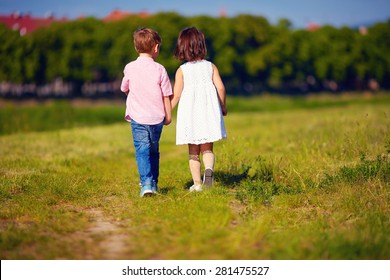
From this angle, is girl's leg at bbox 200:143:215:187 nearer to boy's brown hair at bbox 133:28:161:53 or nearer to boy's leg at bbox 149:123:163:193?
boy's leg at bbox 149:123:163:193

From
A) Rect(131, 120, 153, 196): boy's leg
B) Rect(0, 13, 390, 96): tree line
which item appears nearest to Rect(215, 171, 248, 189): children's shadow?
Rect(131, 120, 153, 196): boy's leg

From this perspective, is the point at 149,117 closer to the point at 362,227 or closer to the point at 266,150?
the point at 362,227

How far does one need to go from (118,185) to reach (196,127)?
58.4 inches

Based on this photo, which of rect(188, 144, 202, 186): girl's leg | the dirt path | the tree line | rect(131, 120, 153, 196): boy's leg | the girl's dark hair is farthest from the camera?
the tree line

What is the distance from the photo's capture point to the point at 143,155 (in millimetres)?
6227

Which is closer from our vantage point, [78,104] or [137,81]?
[137,81]

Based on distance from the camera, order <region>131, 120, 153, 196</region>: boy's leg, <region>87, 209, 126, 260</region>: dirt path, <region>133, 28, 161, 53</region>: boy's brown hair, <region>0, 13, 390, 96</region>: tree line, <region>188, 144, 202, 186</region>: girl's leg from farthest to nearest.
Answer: <region>0, 13, 390, 96</region>: tree line < <region>188, 144, 202, 186</region>: girl's leg < <region>133, 28, 161, 53</region>: boy's brown hair < <region>131, 120, 153, 196</region>: boy's leg < <region>87, 209, 126, 260</region>: dirt path

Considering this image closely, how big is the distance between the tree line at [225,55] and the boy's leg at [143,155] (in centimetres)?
4618

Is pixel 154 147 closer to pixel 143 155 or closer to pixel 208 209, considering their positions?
pixel 143 155

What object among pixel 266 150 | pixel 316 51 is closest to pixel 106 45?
pixel 316 51

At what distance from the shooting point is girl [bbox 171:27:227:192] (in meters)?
6.43

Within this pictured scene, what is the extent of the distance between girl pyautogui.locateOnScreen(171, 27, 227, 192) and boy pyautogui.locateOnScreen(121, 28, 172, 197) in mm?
246

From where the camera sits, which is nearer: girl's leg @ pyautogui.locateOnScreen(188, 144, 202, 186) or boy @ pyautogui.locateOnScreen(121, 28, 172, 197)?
boy @ pyautogui.locateOnScreen(121, 28, 172, 197)

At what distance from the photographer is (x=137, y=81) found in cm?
632
